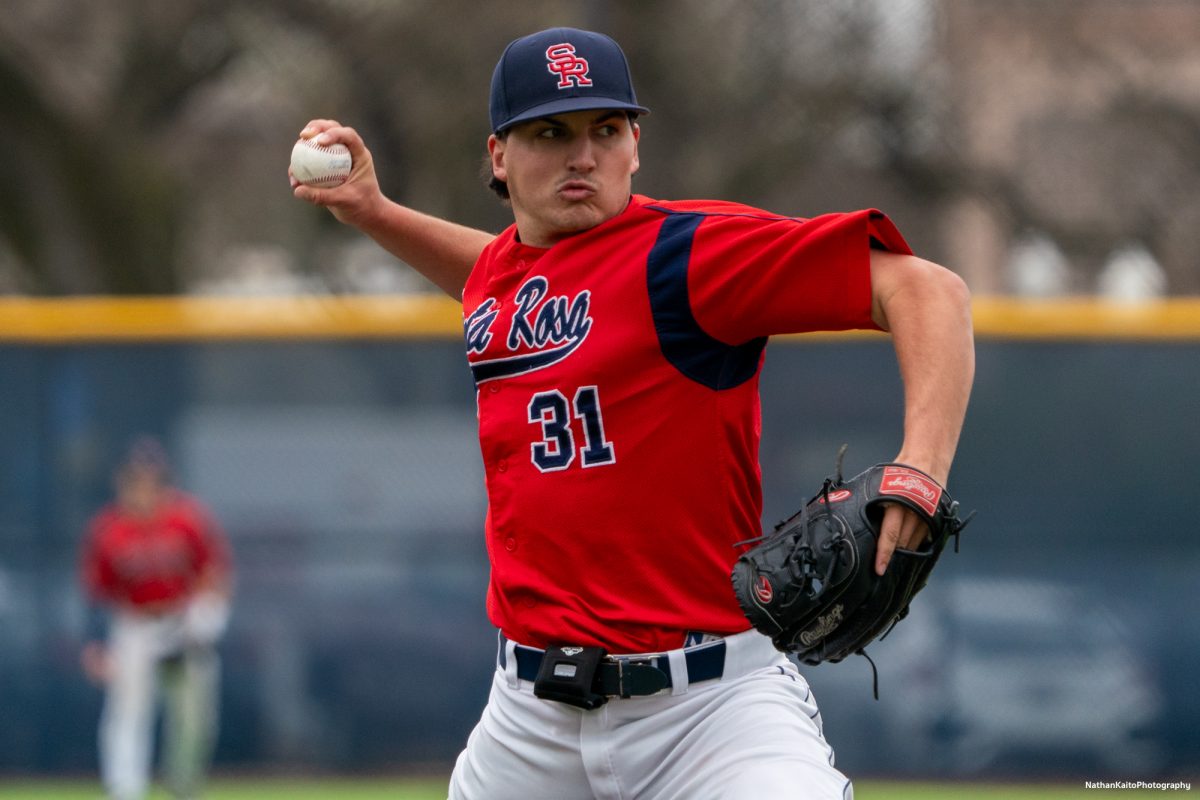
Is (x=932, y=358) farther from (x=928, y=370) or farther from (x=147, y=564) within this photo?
(x=147, y=564)

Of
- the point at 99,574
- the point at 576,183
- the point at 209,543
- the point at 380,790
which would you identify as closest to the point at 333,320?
the point at 209,543

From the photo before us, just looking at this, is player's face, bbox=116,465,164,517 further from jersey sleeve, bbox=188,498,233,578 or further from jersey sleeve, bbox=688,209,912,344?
jersey sleeve, bbox=688,209,912,344

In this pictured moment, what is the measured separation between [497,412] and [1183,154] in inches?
382

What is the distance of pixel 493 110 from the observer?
9.75ft

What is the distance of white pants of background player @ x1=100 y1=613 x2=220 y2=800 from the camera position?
7582mm

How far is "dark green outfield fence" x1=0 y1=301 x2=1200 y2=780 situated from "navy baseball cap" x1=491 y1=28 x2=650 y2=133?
226 inches

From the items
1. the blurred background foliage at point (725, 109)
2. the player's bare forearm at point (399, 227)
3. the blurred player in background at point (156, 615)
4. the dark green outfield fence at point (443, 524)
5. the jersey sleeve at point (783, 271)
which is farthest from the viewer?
the blurred background foliage at point (725, 109)

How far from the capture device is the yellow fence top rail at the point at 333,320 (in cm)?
859

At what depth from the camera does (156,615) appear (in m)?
7.89

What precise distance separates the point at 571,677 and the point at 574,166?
0.86 metres

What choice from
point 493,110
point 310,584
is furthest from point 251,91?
point 493,110

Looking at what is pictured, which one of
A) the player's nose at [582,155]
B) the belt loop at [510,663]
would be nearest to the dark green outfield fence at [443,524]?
the belt loop at [510,663]

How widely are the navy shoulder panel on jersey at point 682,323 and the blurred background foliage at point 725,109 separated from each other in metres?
7.52

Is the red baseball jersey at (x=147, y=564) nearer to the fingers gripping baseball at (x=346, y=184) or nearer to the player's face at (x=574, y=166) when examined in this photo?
the fingers gripping baseball at (x=346, y=184)
